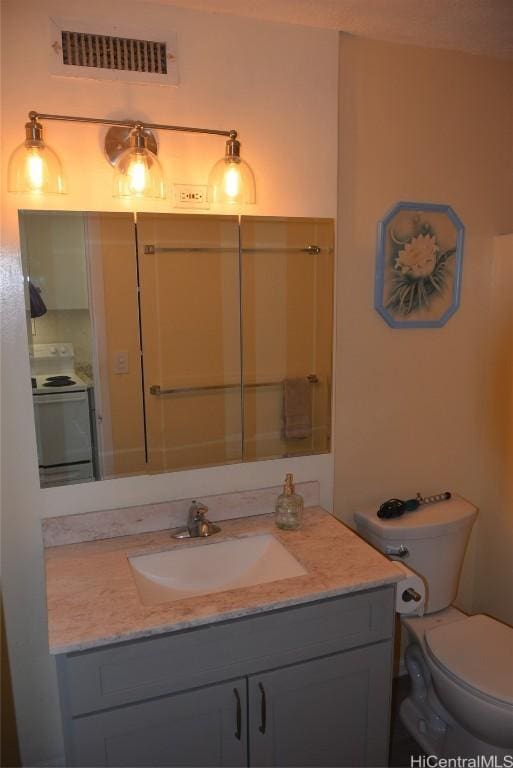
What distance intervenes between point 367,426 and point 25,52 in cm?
155

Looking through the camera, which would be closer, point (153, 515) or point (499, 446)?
point (153, 515)

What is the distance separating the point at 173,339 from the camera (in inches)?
65.9

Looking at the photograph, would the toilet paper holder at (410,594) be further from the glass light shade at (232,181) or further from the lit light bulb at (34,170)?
the lit light bulb at (34,170)

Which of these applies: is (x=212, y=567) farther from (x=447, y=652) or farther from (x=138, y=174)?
(x=138, y=174)

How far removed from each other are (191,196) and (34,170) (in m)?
0.44

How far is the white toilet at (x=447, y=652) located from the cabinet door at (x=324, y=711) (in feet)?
0.94

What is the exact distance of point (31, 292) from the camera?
1.49 metres

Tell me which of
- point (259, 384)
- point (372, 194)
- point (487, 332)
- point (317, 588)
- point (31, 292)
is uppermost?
point (372, 194)

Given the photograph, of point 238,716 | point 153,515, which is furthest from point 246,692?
point 153,515

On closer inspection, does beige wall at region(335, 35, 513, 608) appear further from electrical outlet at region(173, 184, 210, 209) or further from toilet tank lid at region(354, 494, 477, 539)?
electrical outlet at region(173, 184, 210, 209)

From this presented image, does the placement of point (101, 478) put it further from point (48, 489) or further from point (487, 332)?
point (487, 332)

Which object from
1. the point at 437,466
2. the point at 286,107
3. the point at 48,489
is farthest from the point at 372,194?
the point at 48,489

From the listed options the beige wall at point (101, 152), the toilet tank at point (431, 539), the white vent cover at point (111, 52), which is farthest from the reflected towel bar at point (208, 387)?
the white vent cover at point (111, 52)

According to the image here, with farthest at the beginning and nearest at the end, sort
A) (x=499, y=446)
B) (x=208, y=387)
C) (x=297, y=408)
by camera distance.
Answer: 1. (x=499, y=446)
2. (x=297, y=408)
3. (x=208, y=387)
